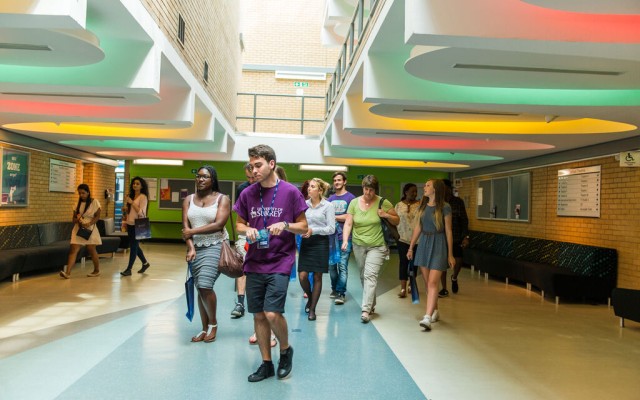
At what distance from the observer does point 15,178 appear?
1090 cm

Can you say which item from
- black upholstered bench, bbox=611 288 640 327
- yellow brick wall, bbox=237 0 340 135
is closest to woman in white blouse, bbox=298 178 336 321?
black upholstered bench, bbox=611 288 640 327

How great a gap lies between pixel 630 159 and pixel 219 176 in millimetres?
12907

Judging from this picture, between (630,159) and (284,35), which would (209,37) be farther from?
(284,35)

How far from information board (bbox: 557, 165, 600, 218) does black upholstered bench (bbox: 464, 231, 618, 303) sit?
0.64m

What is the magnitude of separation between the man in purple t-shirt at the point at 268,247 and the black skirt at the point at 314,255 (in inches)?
82.6

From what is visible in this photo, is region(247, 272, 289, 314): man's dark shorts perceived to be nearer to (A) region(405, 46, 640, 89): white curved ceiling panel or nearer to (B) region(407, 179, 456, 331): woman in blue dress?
(A) region(405, 46, 640, 89): white curved ceiling panel

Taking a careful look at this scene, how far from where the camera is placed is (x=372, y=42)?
6.00 meters

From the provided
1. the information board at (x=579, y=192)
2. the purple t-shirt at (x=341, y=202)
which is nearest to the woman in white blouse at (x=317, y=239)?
the purple t-shirt at (x=341, y=202)

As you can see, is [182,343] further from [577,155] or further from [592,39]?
[577,155]

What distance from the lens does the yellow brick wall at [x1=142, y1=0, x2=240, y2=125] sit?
7120 millimetres

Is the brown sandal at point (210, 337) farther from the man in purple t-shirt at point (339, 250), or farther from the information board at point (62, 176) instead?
the information board at point (62, 176)

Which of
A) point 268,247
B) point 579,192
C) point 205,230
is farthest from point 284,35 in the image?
point 268,247

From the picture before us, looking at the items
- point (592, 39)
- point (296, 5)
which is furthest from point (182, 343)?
point (296, 5)

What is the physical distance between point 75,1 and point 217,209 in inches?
80.9
